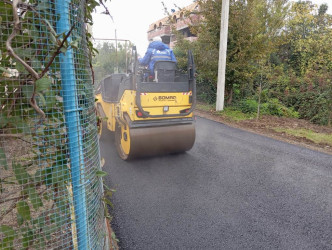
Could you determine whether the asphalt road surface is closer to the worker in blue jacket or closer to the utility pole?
the worker in blue jacket

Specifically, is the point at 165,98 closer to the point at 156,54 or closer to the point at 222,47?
the point at 156,54

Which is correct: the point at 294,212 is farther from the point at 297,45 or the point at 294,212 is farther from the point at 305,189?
the point at 297,45

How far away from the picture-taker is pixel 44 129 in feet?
3.85

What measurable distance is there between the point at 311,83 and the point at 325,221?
8.49 m

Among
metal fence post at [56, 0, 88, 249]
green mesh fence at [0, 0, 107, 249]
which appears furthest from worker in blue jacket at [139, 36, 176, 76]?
metal fence post at [56, 0, 88, 249]

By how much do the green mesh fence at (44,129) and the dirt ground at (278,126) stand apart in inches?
242

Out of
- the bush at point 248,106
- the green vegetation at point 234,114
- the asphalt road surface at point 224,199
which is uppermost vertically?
the bush at point 248,106

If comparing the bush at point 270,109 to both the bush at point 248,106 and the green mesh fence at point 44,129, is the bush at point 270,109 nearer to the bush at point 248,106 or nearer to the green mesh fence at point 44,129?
the bush at point 248,106

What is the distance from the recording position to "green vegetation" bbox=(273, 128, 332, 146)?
6543 mm

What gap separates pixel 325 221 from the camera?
297cm

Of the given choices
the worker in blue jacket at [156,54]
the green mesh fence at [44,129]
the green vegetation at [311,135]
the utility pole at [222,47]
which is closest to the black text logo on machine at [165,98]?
the worker in blue jacket at [156,54]

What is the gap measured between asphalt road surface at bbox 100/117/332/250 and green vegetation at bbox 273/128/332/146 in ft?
4.44

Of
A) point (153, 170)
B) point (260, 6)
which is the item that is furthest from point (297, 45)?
point (153, 170)

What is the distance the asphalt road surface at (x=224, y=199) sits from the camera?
263 cm
